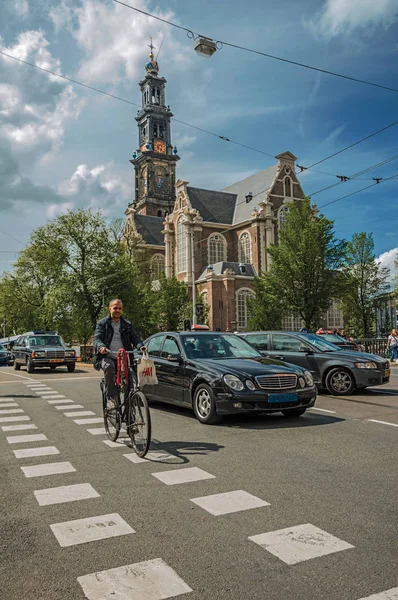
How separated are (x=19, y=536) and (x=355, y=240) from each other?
157 ft

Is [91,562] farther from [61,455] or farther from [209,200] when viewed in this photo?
[209,200]

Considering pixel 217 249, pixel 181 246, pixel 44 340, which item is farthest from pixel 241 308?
pixel 44 340

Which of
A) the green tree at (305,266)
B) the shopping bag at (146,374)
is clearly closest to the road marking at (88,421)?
the shopping bag at (146,374)

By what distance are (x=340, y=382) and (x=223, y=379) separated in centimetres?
494

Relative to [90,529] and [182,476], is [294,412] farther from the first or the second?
[90,529]

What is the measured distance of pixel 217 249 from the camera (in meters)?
63.7

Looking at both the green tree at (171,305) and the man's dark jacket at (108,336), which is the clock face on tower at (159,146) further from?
the man's dark jacket at (108,336)

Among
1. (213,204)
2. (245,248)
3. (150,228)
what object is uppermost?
(150,228)

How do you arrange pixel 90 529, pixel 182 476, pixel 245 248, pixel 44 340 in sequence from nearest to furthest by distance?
1. pixel 90 529
2. pixel 182 476
3. pixel 44 340
4. pixel 245 248

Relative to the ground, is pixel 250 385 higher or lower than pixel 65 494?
higher

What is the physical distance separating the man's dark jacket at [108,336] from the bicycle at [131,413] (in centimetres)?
41

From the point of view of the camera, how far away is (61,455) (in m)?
6.14

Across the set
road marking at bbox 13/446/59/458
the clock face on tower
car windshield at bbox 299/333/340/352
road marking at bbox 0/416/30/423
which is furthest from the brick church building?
road marking at bbox 13/446/59/458

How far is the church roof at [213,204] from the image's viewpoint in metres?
65.3
